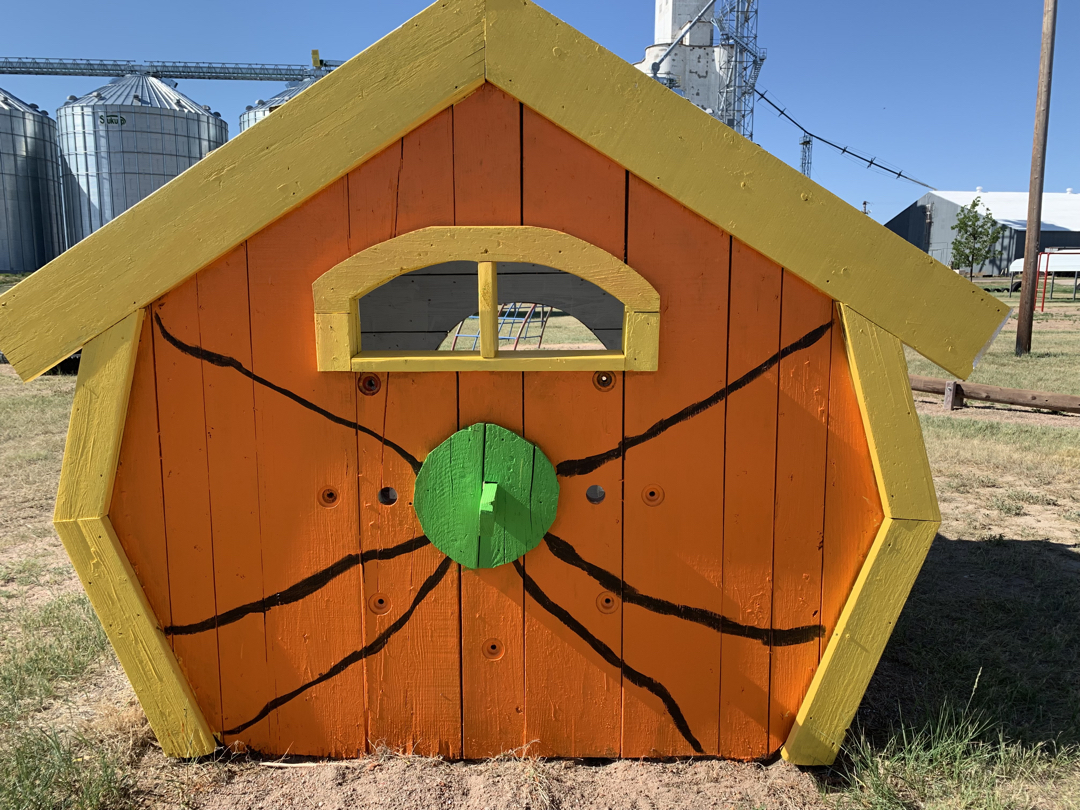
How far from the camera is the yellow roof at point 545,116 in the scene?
2189 millimetres

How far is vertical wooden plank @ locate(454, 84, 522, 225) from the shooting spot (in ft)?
7.47

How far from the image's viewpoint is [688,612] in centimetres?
247

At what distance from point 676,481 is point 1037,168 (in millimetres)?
12463

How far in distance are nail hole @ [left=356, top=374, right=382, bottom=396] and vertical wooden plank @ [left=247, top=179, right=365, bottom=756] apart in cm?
3

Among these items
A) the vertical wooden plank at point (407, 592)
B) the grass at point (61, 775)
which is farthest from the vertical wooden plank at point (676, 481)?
the grass at point (61, 775)

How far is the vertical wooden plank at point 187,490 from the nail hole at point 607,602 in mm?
1322

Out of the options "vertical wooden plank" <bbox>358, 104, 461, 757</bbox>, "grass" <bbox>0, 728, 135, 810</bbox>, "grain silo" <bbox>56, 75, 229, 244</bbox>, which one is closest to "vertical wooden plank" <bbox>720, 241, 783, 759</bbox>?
"vertical wooden plank" <bbox>358, 104, 461, 757</bbox>

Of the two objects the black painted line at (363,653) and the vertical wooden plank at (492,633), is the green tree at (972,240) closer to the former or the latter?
the vertical wooden plank at (492,633)

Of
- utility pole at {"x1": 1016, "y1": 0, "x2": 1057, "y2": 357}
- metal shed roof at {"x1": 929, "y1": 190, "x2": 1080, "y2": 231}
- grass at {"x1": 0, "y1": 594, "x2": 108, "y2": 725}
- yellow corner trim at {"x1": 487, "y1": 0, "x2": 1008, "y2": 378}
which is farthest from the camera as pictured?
metal shed roof at {"x1": 929, "y1": 190, "x2": 1080, "y2": 231}

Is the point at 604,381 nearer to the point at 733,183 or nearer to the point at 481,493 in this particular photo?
the point at 481,493

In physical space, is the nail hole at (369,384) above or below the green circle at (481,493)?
above

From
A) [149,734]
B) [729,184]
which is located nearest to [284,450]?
[149,734]

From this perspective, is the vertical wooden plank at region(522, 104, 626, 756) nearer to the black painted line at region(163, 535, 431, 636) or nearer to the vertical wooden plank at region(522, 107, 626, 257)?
the vertical wooden plank at region(522, 107, 626, 257)

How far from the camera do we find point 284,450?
2.41 metres
